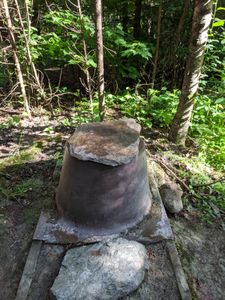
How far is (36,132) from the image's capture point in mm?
4801

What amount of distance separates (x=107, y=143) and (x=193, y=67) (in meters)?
1.86

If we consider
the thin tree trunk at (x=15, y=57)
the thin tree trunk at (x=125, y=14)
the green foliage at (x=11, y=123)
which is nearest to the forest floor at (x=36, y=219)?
the green foliage at (x=11, y=123)

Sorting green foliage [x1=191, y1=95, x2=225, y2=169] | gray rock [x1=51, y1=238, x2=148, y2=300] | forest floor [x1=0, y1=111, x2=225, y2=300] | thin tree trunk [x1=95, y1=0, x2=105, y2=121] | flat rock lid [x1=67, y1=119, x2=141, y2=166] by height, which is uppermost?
thin tree trunk [x1=95, y1=0, x2=105, y2=121]

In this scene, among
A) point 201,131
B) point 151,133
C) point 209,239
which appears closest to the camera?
point 209,239

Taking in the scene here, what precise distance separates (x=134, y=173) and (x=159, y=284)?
0.95 metres

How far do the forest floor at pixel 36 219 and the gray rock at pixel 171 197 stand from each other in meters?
0.10

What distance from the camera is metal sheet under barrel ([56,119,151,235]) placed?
8.40ft

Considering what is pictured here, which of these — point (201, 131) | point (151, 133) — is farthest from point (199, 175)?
point (151, 133)

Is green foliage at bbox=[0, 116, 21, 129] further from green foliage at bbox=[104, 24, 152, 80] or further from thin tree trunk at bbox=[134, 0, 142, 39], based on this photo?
thin tree trunk at bbox=[134, 0, 142, 39]

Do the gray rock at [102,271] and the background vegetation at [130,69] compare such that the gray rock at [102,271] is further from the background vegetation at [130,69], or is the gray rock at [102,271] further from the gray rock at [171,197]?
the background vegetation at [130,69]

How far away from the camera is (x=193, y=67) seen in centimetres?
383

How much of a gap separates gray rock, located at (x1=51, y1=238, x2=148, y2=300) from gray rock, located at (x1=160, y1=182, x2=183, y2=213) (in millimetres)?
745

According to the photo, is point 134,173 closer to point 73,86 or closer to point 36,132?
point 36,132

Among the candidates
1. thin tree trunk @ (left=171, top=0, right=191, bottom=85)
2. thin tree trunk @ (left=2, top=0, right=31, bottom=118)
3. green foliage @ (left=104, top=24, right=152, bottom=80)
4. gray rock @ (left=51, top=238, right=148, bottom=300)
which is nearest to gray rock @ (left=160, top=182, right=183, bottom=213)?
gray rock @ (left=51, top=238, right=148, bottom=300)
